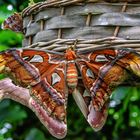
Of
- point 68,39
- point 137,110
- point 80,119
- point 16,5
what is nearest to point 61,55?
point 68,39

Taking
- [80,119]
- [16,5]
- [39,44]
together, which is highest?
[39,44]

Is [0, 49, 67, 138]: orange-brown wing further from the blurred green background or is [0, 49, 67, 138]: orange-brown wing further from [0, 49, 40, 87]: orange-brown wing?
the blurred green background

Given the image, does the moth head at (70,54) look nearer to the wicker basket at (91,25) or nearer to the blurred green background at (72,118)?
the wicker basket at (91,25)

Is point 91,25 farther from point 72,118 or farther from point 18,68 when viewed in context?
point 72,118

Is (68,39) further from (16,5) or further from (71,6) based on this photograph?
(16,5)

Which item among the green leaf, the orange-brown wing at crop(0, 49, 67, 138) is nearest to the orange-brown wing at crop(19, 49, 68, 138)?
the orange-brown wing at crop(0, 49, 67, 138)
